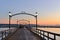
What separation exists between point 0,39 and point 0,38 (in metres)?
0.24

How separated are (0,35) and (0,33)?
43cm

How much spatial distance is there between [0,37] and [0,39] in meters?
0.48

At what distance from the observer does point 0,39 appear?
45.3 feet

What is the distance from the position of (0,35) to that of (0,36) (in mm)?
169

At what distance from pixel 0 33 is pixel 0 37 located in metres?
0.62

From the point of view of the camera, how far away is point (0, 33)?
45.2ft

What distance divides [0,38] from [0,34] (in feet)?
1.03

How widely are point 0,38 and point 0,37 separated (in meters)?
0.24

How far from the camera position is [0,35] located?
14164 millimetres

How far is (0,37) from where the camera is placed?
14281 millimetres

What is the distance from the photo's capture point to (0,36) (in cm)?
1430

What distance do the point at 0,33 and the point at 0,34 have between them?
0.94 ft
